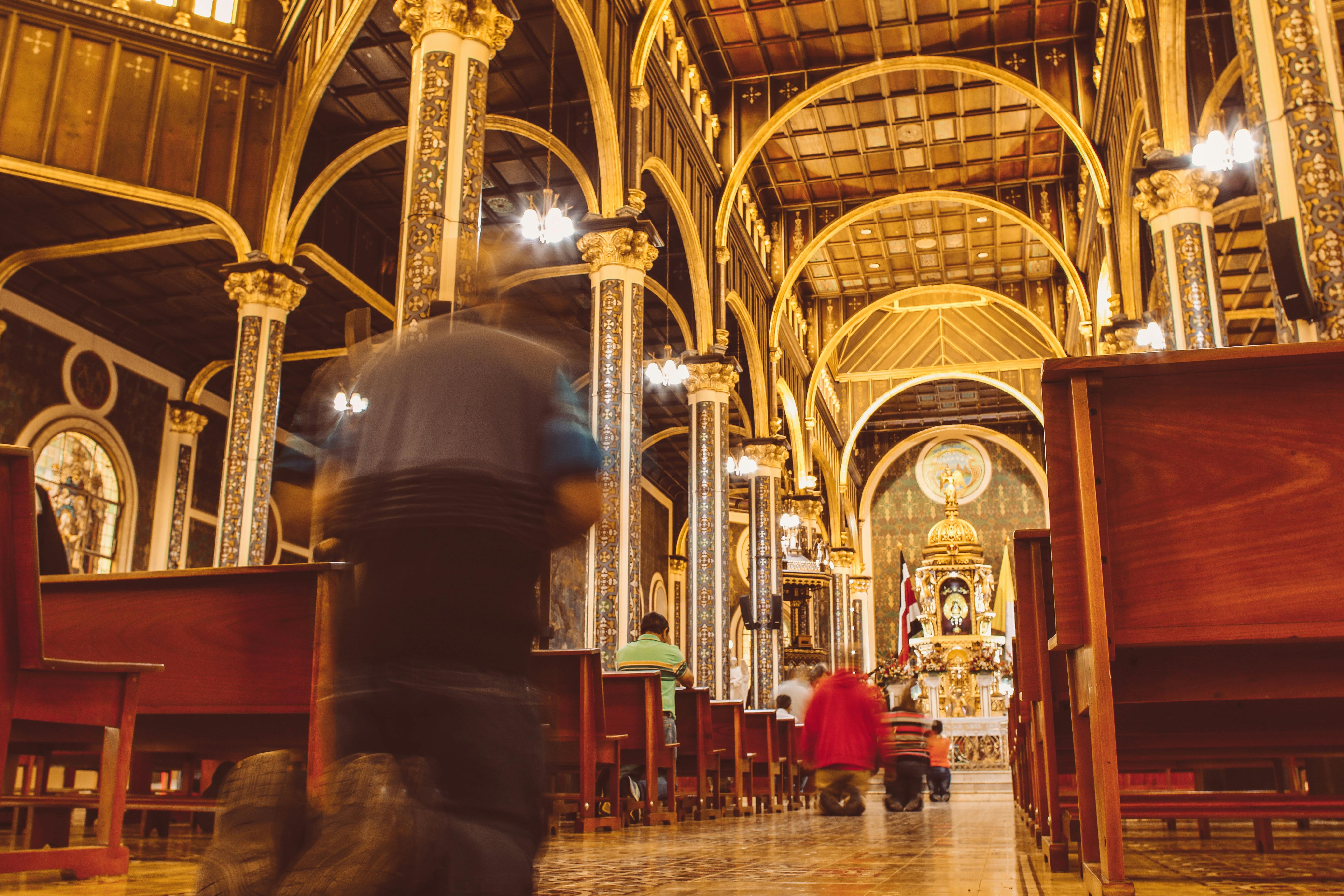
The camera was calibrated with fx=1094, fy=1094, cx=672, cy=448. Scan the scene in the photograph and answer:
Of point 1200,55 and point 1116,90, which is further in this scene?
point 1116,90

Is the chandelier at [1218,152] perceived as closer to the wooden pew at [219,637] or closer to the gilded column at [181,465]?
the wooden pew at [219,637]

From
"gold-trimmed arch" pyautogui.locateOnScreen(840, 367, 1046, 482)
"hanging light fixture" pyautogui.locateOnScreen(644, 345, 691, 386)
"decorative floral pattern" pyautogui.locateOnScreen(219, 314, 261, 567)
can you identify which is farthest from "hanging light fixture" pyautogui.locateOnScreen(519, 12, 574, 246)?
"gold-trimmed arch" pyautogui.locateOnScreen(840, 367, 1046, 482)

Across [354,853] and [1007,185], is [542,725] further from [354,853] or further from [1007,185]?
[1007,185]

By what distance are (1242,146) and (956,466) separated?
2263 cm

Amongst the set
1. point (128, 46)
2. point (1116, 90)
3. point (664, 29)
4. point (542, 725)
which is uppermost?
point (664, 29)

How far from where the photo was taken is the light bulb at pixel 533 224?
10.1 meters

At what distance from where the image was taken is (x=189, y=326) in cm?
1816

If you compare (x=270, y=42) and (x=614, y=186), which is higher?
(x=270, y=42)

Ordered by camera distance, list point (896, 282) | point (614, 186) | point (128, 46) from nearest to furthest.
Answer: point (128, 46)
point (614, 186)
point (896, 282)

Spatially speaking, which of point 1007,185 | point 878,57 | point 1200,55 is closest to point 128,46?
point 878,57

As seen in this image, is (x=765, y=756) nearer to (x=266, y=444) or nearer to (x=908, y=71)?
(x=266, y=444)

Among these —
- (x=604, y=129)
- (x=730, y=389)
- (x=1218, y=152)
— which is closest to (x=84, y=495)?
(x=604, y=129)

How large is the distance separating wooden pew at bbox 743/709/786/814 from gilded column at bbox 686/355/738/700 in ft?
8.14

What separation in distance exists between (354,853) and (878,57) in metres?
18.2
